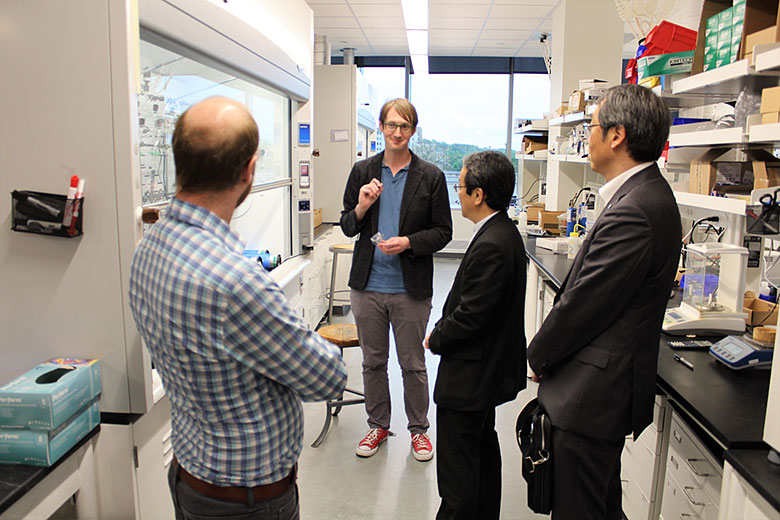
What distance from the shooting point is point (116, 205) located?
166 centimetres

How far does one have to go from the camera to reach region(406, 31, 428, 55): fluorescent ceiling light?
6719mm

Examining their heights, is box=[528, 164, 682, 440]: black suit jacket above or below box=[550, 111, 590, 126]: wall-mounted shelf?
below

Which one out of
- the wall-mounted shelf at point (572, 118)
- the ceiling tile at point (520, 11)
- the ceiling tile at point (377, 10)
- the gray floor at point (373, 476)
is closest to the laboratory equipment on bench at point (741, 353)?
the gray floor at point (373, 476)

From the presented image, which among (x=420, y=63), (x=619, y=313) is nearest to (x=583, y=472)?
(x=619, y=313)

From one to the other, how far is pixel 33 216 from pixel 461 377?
4.58 feet

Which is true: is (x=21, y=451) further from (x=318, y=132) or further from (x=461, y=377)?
(x=318, y=132)

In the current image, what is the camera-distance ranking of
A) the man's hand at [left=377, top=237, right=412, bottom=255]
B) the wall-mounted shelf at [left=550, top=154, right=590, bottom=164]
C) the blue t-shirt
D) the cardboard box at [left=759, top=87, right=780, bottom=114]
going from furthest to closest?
the wall-mounted shelf at [left=550, top=154, right=590, bottom=164] < the blue t-shirt < the man's hand at [left=377, top=237, right=412, bottom=255] < the cardboard box at [left=759, top=87, right=780, bottom=114]

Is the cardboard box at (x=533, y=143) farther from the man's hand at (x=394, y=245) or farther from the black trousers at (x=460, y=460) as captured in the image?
the black trousers at (x=460, y=460)

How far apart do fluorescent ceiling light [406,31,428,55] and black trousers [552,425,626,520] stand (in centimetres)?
589

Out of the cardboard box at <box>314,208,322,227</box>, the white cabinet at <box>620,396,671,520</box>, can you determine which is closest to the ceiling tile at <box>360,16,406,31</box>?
the cardboard box at <box>314,208,322,227</box>

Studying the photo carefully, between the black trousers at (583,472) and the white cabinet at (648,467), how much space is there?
0.35 m

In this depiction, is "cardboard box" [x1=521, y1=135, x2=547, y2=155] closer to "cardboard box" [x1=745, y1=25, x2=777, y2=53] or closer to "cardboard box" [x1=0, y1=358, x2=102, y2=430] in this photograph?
"cardboard box" [x1=745, y1=25, x2=777, y2=53]

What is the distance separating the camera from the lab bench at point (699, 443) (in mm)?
1417

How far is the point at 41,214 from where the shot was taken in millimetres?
1630
